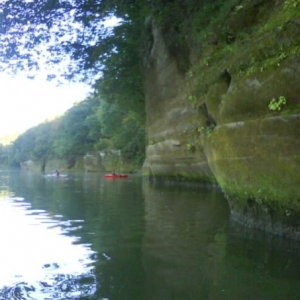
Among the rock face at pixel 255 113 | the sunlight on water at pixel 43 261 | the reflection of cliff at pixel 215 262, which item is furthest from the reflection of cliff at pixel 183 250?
the rock face at pixel 255 113

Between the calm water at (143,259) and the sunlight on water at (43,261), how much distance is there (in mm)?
13

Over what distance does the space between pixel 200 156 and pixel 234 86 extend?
12.8 meters

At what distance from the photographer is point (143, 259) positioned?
680 cm

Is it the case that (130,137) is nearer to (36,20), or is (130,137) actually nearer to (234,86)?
(36,20)

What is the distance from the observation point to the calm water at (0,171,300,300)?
523 centimetres

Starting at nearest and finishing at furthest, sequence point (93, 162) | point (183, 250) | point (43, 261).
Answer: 1. point (43, 261)
2. point (183, 250)
3. point (93, 162)

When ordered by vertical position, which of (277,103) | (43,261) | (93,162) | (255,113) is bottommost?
(43,261)

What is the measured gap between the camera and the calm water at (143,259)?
17.1 ft

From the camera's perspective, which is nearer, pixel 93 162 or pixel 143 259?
pixel 143 259

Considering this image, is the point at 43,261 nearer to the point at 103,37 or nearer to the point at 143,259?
the point at 143,259

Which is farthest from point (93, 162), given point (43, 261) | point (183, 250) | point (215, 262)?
point (215, 262)

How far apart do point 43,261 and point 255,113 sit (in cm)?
507

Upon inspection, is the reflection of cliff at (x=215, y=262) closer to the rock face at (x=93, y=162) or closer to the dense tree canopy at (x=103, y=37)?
the dense tree canopy at (x=103, y=37)

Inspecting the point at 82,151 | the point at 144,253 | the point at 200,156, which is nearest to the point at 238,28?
the point at 144,253
